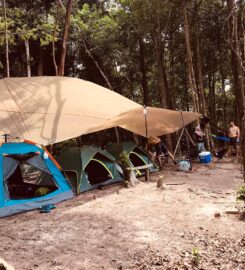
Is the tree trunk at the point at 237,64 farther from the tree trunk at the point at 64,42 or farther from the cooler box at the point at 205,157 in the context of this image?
the cooler box at the point at 205,157

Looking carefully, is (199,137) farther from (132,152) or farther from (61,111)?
(61,111)

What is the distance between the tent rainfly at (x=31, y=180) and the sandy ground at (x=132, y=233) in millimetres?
257

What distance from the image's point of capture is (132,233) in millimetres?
4699

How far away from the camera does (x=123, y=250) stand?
13.5ft

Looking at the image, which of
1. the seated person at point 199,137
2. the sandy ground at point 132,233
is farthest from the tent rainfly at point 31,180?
the seated person at point 199,137

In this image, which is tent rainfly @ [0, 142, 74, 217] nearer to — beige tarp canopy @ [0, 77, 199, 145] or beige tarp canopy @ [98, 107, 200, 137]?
beige tarp canopy @ [0, 77, 199, 145]

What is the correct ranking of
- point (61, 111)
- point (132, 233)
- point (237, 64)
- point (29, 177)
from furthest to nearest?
point (61, 111)
point (29, 177)
point (132, 233)
point (237, 64)

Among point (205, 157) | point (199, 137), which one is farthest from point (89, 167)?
point (199, 137)

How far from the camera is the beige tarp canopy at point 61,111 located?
285 inches

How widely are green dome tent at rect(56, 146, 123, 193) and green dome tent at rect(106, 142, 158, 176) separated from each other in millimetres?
701

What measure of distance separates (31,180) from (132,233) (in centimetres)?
376

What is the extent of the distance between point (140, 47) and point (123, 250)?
11.9 m

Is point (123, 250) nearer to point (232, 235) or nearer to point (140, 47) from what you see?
point (232, 235)

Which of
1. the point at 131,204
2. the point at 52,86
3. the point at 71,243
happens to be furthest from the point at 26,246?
the point at 52,86
